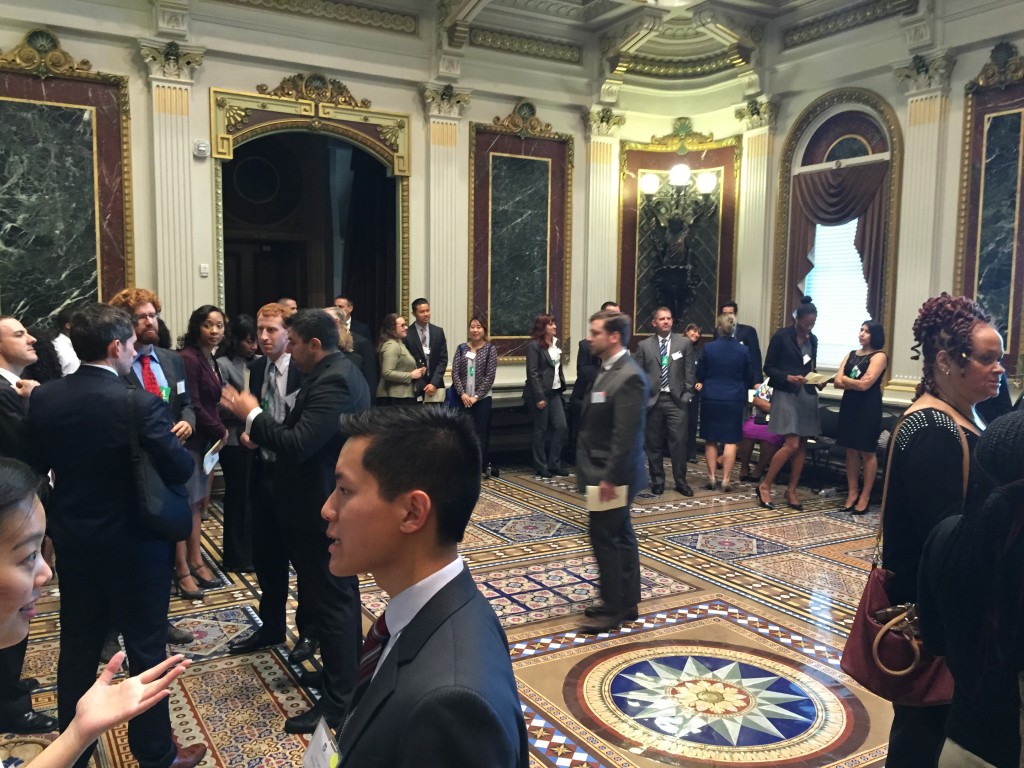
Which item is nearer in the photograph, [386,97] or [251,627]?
[251,627]

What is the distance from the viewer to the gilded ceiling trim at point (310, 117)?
764cm

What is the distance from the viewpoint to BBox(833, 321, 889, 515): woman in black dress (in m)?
6.75

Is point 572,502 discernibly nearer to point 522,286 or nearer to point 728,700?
point 522,286

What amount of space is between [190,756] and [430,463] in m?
2.31

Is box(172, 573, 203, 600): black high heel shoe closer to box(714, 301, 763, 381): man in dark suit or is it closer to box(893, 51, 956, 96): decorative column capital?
box(714, 301, 763, 381): man in dark suit

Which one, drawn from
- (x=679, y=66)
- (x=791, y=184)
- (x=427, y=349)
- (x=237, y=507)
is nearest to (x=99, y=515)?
(x=237, y=507)

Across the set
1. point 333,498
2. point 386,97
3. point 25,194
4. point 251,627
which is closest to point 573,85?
point 386,97

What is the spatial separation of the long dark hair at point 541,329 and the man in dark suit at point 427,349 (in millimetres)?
912

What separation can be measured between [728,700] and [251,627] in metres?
2.39

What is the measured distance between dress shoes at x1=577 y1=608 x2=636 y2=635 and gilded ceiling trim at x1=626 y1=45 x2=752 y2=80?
7.16m

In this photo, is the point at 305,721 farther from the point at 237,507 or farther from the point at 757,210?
the point at 757,210

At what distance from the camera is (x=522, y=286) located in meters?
9.31

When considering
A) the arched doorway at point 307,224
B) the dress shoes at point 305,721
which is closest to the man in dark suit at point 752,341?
the arched doorway at point 307,224

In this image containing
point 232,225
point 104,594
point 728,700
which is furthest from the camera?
point 232,225
